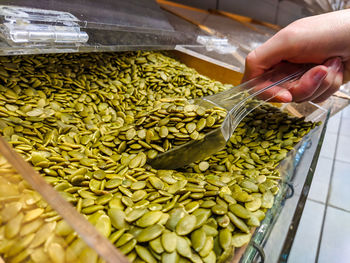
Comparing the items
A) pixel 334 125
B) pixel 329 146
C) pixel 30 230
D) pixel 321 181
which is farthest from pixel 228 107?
pixel 334 125

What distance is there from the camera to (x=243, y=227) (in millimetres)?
676

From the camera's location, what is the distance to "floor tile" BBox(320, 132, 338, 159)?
87.8 inches

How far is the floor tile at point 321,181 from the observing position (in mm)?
1794

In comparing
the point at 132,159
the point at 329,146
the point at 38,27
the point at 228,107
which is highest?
the point at 38,27

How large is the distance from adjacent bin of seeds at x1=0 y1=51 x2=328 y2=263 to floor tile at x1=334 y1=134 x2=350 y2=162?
3.54 feet

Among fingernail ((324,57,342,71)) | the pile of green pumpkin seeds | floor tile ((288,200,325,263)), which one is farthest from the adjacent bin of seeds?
floor tile ((288,200,325,263))

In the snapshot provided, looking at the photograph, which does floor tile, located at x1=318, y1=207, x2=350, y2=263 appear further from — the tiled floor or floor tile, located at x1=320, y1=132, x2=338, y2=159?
floor tile, located at x1=320, y1=132, x2=338, y2=159

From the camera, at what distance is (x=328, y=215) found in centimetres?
166

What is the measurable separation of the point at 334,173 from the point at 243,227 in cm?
170

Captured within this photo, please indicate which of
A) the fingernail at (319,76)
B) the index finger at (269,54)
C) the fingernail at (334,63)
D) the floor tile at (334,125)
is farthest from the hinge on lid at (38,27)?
the floor tile at (334,125)

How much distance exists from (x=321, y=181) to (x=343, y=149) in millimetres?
594

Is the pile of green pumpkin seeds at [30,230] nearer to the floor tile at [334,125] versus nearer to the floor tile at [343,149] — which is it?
the floor tile at [343,149]

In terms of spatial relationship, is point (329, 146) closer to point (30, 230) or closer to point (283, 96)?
point (283, 96)

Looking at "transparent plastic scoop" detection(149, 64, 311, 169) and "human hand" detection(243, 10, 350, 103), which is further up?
"human hand" detection(243, 10, 350, 103)
